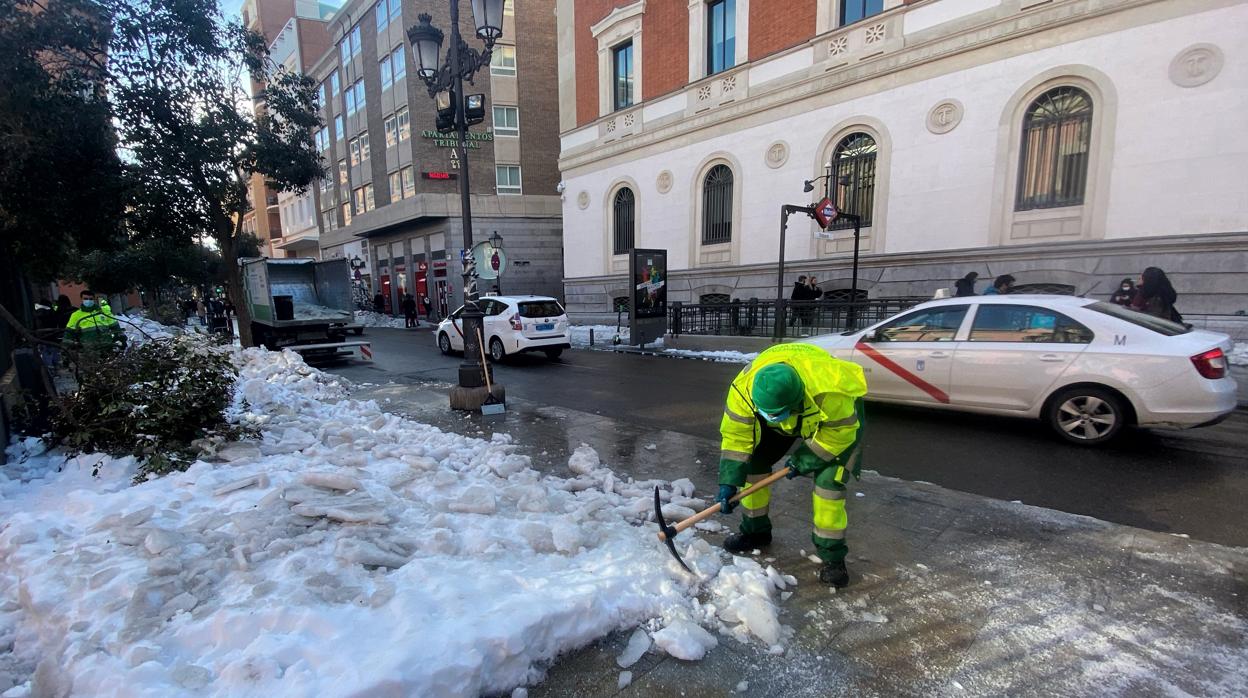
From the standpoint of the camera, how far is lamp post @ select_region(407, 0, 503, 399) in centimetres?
750

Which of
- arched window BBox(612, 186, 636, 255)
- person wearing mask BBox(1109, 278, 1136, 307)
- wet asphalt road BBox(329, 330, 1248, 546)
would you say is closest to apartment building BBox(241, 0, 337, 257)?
arched window BBox(612, 186, 636, 255)

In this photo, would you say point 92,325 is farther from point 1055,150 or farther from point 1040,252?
point 1055,150

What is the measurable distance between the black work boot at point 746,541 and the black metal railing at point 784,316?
8895mm

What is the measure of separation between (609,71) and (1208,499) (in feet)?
69.7

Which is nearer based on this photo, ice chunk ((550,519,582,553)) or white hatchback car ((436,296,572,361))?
ice chunk ((550,519,582,553))

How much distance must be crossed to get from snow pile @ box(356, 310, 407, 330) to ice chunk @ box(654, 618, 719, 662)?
29.8 m

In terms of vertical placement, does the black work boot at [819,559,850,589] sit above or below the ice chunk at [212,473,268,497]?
below

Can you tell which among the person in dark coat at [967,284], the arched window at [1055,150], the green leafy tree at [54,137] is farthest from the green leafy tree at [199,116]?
the arched window at [1055,150]

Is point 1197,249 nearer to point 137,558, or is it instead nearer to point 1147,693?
point 1147,693

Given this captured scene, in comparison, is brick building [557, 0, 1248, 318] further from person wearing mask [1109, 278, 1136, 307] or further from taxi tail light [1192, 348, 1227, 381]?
taxi tail light [1192, 348, 1227, 381]

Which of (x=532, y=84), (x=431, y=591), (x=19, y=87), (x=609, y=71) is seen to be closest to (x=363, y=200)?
(x=532, y=84)

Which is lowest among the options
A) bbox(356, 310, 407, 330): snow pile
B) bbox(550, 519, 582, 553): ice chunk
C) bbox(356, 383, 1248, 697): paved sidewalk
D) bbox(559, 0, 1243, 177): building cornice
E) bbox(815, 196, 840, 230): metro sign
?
bbox(356, 310, 407, 330): snow pile

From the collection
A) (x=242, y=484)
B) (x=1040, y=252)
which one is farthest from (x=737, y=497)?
(x=1040, y=252)

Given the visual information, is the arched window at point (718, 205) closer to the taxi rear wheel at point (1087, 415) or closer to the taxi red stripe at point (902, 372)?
the taxi red stripe at point (902, 372)
